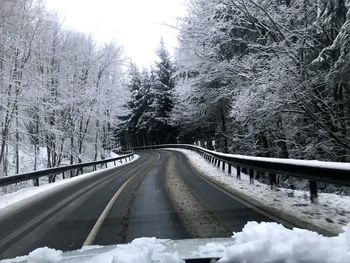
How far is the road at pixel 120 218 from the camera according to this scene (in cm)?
722

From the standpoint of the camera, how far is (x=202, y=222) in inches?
315

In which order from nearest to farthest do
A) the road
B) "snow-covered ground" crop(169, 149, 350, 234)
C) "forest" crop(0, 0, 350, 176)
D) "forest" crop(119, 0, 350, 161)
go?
the road → "snow-covered ground" crop(169, 149, 350, 234) → "forest" crop(119, 0, 350, 161) → "forest" crop(0, 0, 350, 176)

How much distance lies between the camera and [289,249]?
4188mm

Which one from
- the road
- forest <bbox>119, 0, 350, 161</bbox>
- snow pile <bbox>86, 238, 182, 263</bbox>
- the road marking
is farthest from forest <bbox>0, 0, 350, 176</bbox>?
snow pile <bbox>86, 238, 182, 263</bbox>

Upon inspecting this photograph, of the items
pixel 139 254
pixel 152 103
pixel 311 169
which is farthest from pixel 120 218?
pixel 152 103

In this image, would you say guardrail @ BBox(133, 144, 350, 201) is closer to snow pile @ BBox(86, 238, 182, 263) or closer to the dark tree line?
snow pile @ BBox(86, 238, 182, 263)

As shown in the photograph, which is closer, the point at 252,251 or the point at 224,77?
the point at 252,251

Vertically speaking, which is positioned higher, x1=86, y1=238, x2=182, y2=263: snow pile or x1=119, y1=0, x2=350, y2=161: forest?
x1=119, y1=0, x2=350, y2=161: forest

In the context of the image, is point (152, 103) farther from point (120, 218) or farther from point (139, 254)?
point (139, 254)

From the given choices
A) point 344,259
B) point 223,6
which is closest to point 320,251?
point 344,259

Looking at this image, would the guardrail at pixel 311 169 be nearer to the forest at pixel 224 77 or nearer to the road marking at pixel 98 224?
the forest at pixel 224 77

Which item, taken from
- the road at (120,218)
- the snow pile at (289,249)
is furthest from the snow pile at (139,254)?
the road at (120,218)

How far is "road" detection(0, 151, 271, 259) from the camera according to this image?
7223mm

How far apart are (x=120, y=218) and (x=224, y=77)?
18.1 m
